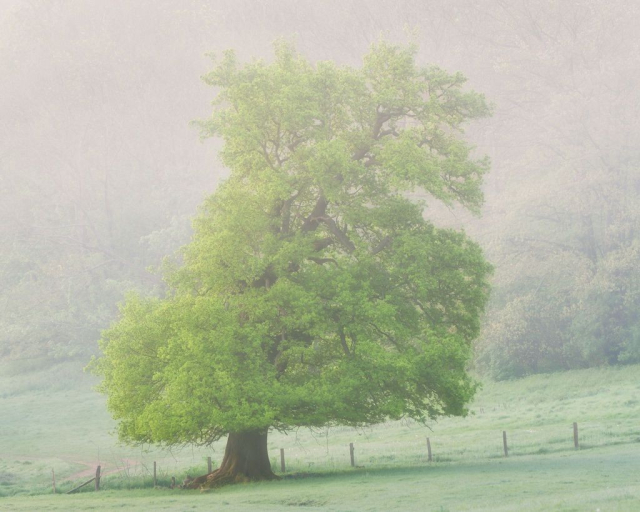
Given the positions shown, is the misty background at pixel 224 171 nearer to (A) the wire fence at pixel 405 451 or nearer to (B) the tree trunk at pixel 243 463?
(A) the wire fence at pixel 405 451

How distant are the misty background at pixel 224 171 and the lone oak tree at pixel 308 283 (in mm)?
32121

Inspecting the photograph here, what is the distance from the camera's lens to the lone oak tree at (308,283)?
2445cm

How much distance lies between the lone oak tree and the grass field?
7.78ft

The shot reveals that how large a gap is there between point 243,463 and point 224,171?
258 feet

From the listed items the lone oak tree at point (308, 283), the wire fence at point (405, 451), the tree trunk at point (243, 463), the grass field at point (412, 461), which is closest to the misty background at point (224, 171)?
the grass field at point (412, 461)

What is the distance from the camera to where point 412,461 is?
1249 inches

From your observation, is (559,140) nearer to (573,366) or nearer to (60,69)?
(573,366)

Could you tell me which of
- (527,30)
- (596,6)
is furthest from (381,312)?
(527,30)

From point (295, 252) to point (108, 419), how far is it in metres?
40.1

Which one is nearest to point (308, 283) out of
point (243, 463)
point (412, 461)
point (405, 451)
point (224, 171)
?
point (243, 463)

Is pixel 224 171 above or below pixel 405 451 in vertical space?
above

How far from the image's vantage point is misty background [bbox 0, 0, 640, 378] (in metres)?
59.0

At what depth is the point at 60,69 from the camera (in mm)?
95062

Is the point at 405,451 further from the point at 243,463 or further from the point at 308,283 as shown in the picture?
the point at 308,283
